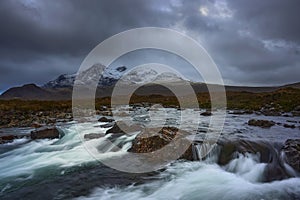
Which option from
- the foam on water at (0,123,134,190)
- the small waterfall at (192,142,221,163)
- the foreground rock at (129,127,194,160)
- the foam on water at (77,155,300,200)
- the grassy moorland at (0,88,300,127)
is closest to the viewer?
the foam on water at (77,155,300,200)

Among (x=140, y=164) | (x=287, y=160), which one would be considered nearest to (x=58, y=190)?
(x=140, y=164)

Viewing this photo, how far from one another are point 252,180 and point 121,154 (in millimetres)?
4806

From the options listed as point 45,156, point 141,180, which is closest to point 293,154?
point 141,180

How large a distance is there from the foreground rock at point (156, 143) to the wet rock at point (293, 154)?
3.05m

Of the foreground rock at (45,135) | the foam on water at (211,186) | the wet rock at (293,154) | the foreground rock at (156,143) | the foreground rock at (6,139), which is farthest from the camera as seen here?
the foreground rock at (45,135)

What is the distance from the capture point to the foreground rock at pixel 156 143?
943 centimetres

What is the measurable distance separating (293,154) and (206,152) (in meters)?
2.76

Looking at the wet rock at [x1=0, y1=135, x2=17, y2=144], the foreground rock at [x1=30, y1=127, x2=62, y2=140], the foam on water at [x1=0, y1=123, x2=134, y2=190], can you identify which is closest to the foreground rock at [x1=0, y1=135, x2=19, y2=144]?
the wet rock at [x1=0, y1=135, x2=17, y2=144]

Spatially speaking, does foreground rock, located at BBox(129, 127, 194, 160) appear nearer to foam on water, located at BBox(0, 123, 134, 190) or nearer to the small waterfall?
the small waterfall

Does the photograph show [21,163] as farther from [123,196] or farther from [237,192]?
[237,192]

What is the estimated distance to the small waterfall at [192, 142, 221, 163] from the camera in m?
9.27

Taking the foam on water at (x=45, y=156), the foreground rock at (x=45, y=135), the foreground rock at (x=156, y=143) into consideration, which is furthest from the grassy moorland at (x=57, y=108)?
the foreground rock at (x=156, y=143)

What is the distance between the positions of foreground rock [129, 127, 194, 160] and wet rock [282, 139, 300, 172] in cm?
305

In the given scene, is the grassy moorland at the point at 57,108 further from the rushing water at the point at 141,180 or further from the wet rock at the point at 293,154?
the wet rock at the point at 293,154
